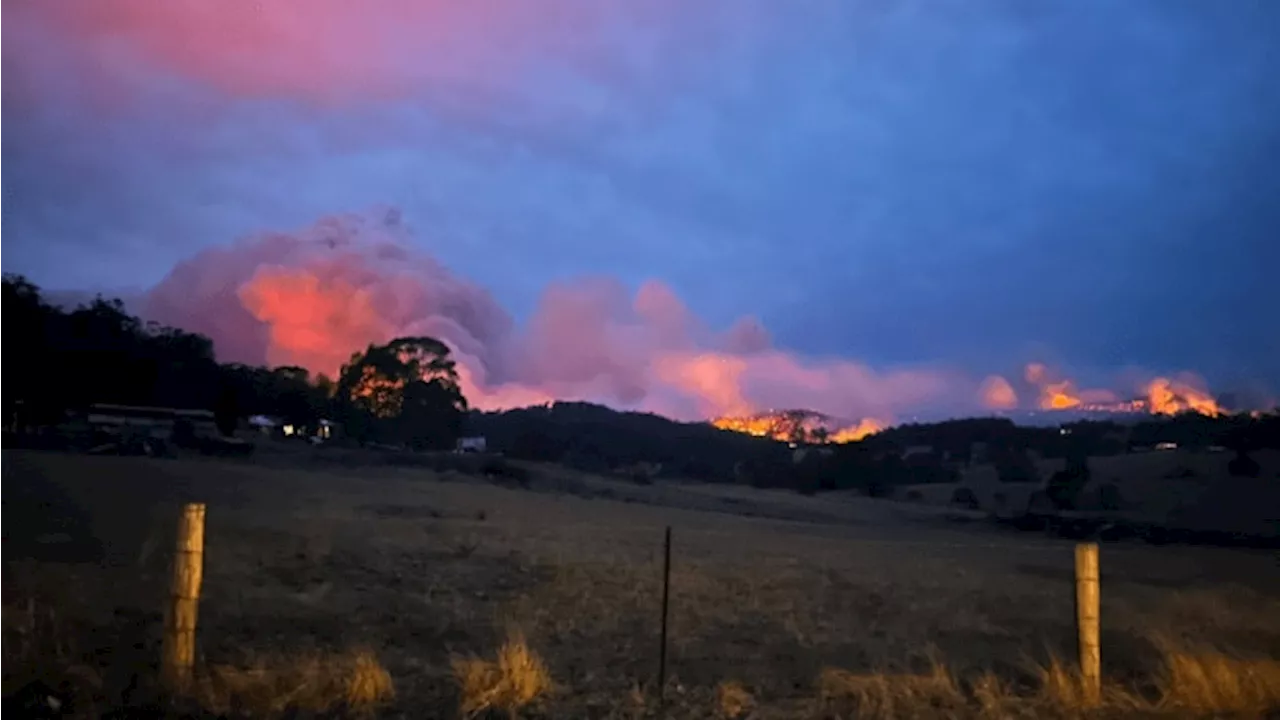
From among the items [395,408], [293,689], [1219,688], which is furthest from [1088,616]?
[395,408]

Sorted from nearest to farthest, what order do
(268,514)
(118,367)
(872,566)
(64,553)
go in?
(64,553)
(872,566)
(268,514)
(118,367)

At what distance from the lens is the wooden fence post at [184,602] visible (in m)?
8.71

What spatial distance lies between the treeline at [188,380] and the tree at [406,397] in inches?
2.4

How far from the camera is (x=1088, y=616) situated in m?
9.56

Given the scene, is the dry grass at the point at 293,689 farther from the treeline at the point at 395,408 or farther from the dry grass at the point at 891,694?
the treeline at the point at 395,408

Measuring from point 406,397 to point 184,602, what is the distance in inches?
2497

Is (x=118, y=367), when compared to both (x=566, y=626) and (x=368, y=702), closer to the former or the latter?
(x=566, y=626)

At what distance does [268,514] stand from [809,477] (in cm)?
5380

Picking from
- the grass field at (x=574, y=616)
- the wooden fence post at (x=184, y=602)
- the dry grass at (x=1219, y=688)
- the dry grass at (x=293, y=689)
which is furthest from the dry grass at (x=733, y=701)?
the wooden fence post at (x=184, y=602)

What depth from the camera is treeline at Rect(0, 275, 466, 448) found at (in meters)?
48.9

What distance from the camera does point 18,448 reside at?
4000 centimetres

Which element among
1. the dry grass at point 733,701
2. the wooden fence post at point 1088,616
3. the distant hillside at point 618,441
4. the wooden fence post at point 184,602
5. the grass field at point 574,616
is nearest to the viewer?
the wooden fence post at point 184,602

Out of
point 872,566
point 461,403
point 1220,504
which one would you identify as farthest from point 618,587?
point 461,403

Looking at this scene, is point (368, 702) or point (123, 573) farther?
point (123, 573)
